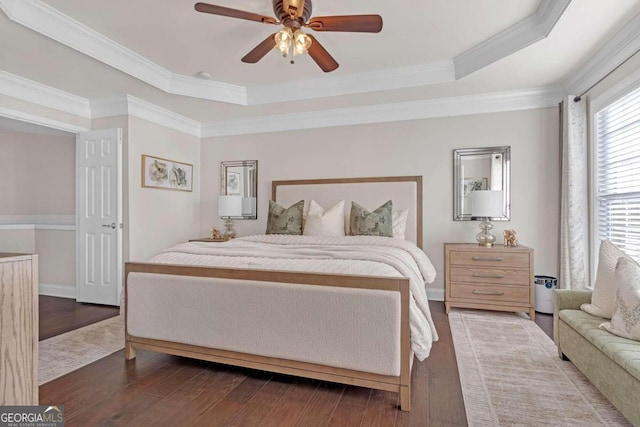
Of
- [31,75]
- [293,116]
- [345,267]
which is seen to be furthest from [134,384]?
[293,116]

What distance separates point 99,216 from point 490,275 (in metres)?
4.50

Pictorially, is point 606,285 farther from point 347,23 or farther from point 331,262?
point 347,23

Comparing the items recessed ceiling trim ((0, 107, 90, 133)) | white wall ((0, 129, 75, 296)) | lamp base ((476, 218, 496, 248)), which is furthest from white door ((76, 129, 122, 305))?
lamp base ((476, 218, 496, 248))

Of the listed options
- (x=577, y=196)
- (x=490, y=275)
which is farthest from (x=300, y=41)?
(x=577, y=196)

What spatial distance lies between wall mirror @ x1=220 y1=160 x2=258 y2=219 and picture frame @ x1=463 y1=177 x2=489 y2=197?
283cm

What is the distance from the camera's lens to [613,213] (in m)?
2.95

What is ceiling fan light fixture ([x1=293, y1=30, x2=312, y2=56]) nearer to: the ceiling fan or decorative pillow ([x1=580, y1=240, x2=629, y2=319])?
the ceiling fan

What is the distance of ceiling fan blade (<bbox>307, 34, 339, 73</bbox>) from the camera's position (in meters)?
2.45

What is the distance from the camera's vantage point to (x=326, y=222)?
3.93 m

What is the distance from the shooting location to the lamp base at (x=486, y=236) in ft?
11.7

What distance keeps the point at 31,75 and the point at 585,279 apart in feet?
19.2

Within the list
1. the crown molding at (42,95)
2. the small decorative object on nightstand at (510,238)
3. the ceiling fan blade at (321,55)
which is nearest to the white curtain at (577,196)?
the small decorative object on nightstand at (510,238)

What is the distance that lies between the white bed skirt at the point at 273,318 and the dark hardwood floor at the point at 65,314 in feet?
4.23

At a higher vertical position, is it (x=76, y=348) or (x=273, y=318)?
(x=273, y=318)
